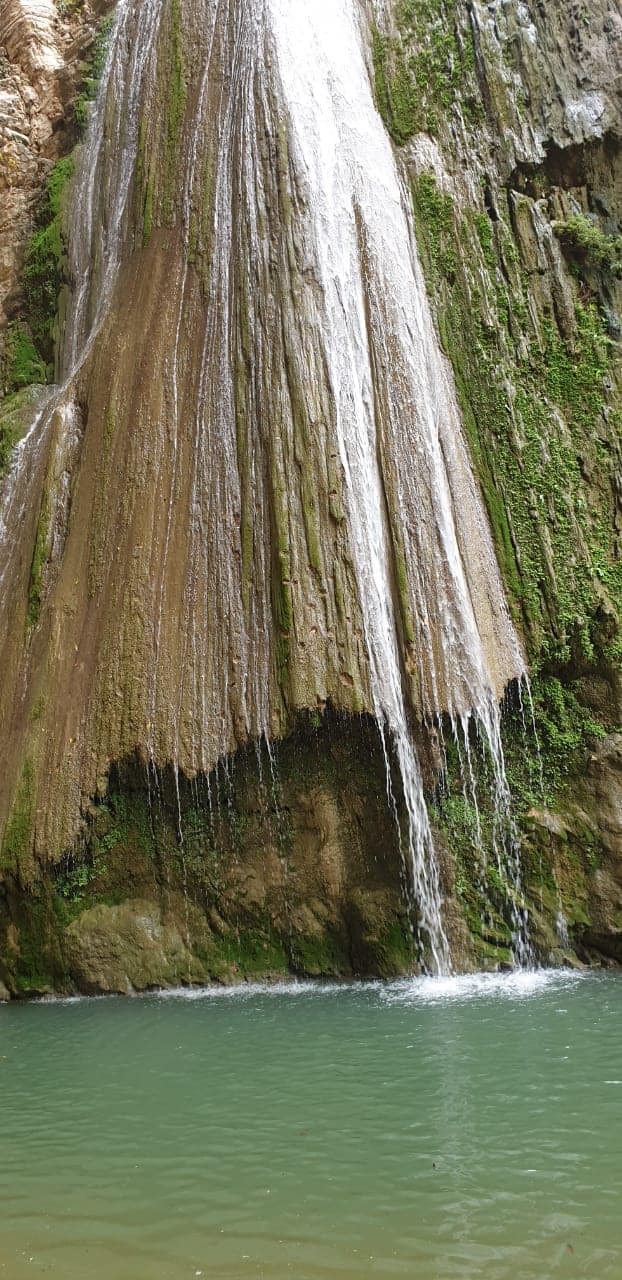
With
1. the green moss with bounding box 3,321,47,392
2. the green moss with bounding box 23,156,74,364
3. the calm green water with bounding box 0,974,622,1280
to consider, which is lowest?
the calm green water with bounding box 0,974,622,1280

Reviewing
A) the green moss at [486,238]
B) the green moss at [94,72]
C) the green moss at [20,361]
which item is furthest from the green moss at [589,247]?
the green moss at [94,72]

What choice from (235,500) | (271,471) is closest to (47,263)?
(235,500)

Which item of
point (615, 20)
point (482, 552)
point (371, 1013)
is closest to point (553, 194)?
point (615, 20)

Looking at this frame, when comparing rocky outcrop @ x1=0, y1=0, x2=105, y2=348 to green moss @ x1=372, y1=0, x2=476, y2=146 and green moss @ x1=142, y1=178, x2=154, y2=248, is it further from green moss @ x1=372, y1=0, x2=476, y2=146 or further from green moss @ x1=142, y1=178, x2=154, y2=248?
green moss @ x1=372, y1=0, x2=476, y2=146

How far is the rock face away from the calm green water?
6.87ft

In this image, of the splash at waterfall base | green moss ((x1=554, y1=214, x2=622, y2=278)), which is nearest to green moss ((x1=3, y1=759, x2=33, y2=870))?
the splash at waterfall base

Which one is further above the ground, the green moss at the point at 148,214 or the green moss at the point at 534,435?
the green moss at the point at 148,214

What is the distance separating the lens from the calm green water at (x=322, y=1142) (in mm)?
3879

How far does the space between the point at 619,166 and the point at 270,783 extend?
11.7 m

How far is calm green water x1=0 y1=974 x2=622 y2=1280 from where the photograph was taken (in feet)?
12.7

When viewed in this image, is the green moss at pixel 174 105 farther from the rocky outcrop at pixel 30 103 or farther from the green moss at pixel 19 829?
the green moss at pixel 19 829

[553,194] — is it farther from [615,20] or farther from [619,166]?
[615,20]

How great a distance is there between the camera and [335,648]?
1059 cm

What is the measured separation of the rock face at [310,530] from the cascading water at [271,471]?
0.04 metres
